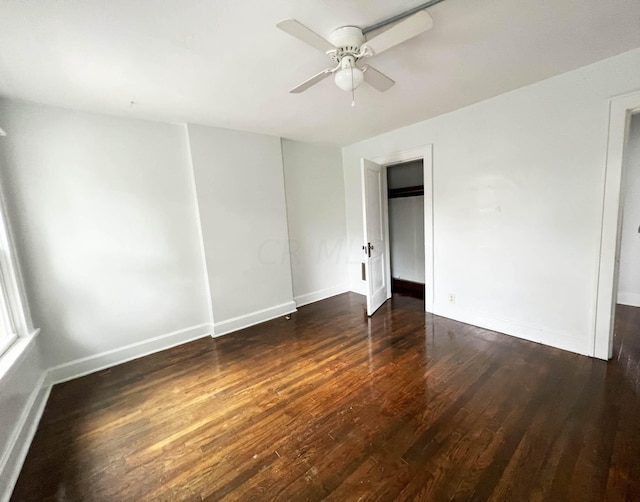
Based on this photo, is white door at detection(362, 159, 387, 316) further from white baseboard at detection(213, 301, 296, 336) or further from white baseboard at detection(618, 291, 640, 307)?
white baseboard at detection(618, 291, 640, 307)

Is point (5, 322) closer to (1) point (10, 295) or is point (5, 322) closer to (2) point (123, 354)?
(1) point (10, 295)

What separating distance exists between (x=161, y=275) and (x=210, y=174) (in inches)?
50.2

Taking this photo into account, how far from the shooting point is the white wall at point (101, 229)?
2330 millimetres

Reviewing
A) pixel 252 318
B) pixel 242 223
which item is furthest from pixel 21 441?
pixel 242 223

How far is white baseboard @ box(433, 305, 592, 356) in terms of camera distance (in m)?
2.46

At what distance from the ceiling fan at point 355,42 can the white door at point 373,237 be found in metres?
1.72

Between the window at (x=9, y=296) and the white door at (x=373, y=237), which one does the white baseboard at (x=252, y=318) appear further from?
the window at (x=9, y=296)

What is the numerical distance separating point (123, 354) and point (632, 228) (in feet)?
20.2

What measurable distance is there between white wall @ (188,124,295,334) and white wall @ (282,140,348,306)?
0.95ft

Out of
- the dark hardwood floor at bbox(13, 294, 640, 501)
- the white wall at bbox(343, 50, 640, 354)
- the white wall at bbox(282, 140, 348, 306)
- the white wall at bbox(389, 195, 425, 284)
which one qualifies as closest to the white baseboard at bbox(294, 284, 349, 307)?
the white wall at bbox(282, 140, 348, 306)

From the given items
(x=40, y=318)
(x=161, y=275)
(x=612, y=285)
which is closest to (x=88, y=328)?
(x=40, y=318)

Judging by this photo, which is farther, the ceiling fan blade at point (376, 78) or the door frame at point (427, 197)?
the door frame at point (427, 197)

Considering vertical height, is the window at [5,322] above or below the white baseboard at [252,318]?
above

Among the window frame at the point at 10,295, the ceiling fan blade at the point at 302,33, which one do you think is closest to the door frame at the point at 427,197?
the ceiling fan blade at the point at 302,33
